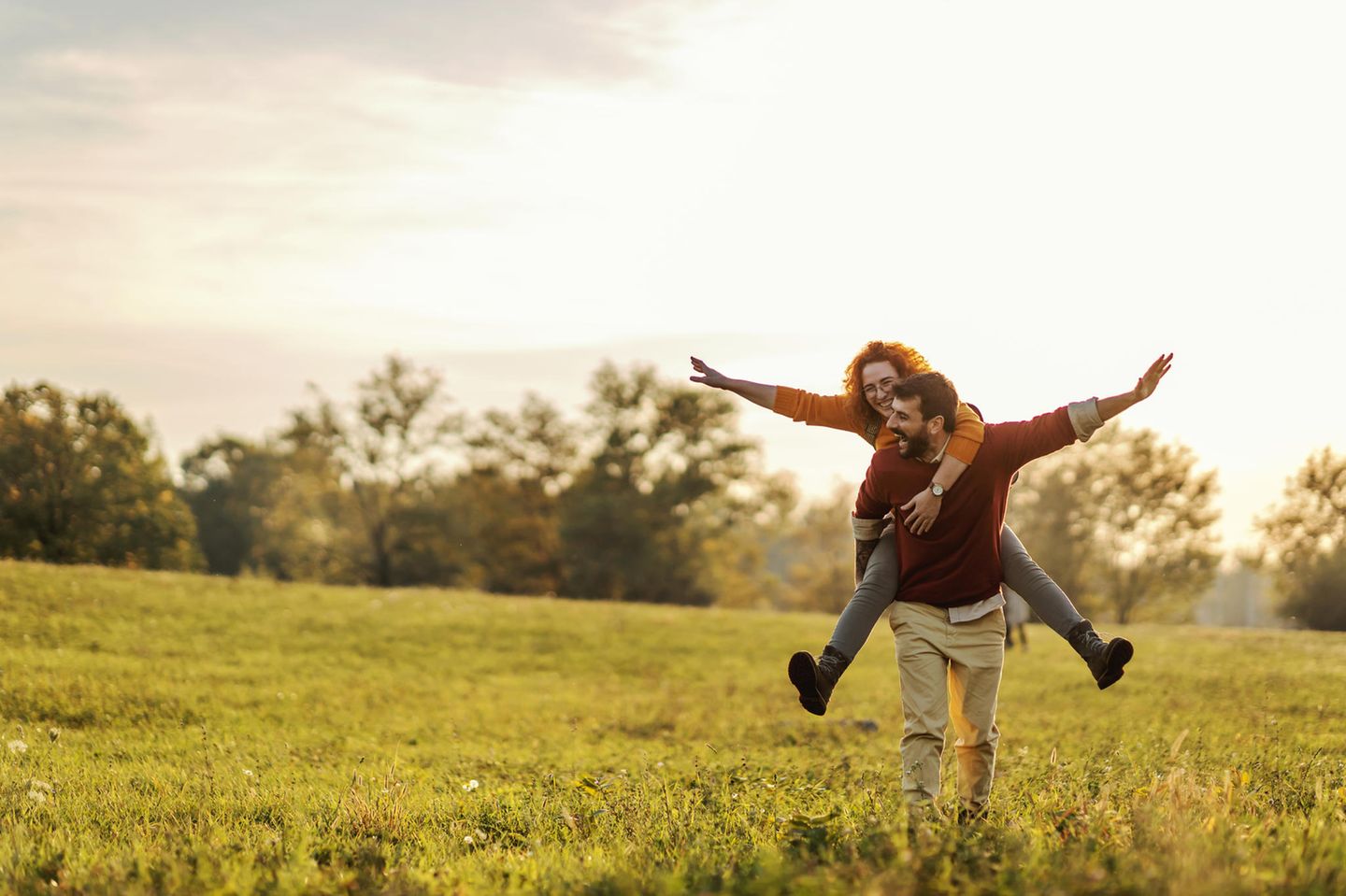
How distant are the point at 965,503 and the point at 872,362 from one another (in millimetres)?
1126

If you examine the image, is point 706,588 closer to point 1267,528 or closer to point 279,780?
point 1267,528

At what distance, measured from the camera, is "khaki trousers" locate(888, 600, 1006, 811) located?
597cm

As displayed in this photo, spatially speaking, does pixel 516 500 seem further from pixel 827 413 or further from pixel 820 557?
pixel 827 413

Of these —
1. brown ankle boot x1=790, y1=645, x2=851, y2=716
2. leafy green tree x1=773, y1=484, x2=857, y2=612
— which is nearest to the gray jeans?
brown ankle boot x1=790, y1=645, x2=851, y2=716

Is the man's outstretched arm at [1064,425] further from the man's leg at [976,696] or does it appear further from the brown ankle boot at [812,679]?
the brown ankle boot at [812,679]

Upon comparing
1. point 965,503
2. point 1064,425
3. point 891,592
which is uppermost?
point 1064,425

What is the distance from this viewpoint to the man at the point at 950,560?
5.87 m

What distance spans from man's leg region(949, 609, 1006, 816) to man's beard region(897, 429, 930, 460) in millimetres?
1042

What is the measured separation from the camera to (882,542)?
628 centimetres

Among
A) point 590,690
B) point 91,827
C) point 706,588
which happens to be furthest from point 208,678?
point 706,588

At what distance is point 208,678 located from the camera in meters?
14.4

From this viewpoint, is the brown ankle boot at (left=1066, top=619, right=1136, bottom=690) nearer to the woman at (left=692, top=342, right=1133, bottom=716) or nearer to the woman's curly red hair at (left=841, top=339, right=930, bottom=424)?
the woman at (left=692, top=342, right=1133, bottom=716)

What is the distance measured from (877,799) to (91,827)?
4.75 m

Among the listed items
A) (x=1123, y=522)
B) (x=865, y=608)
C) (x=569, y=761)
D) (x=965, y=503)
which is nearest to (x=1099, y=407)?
(x=965, y=503)
